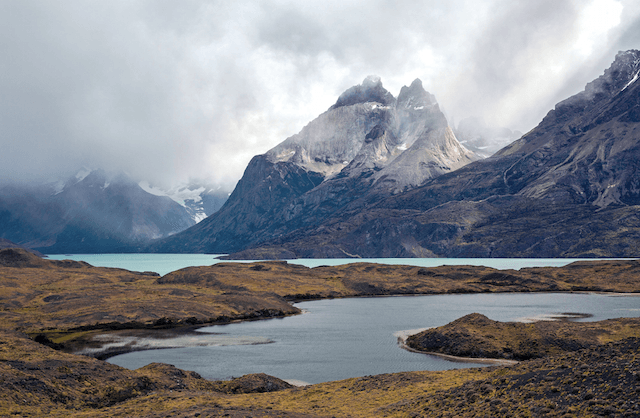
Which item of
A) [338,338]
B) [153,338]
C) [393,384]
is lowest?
[393,384]

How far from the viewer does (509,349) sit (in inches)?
3406

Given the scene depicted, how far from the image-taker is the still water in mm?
79438

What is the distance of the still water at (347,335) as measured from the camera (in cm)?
7944

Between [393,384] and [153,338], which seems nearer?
[393,384]

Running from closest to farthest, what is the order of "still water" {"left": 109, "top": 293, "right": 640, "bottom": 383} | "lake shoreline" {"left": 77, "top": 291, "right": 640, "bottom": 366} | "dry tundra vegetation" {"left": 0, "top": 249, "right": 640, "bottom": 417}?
"dry tundra vegetation" {"left": 0, "top": 249, "right": 640, "bottom": 417} → "still water" {"left": 109, "top": 293, "right": 640, "bottom": 383} → "lake shoreline" {"left": 77, "top": 291, "right": 640, "bottom": 366}

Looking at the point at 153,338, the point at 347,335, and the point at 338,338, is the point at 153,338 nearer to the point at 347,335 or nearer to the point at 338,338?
the point at 338,338

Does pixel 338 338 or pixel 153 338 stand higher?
pixel 338 338

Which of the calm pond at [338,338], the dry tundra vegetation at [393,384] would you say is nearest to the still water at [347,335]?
the calm pond at [338,338]

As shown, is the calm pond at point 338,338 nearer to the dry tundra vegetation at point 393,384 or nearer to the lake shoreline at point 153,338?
the lake shoreline at point 153,338

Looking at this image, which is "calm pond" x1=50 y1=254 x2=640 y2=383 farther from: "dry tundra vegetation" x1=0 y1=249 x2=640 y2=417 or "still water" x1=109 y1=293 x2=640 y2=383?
"dry tundra vegetation" x1=0 y1=249 x2=640 y2=417

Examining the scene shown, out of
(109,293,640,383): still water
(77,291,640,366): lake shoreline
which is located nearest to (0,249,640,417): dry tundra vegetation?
(77,291,640,366): lake shoreline

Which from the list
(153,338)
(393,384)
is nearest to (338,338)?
(153,338)

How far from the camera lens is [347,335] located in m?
111

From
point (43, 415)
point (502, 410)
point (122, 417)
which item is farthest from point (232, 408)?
point (502, 410)
